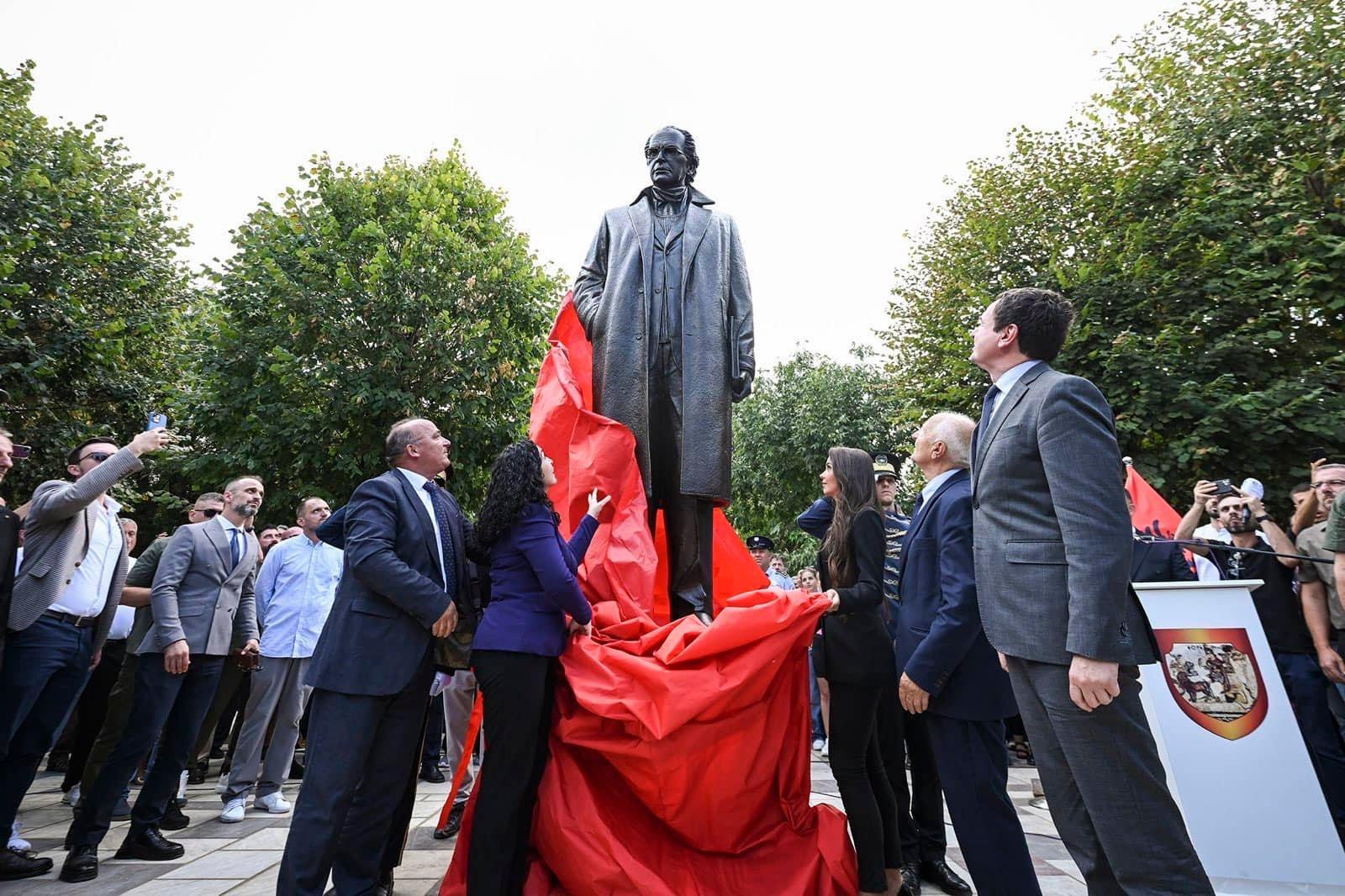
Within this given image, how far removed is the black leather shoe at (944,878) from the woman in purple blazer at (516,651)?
2.08m

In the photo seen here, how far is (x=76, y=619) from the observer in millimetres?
4461

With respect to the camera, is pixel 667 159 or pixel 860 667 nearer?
pixel 860 667

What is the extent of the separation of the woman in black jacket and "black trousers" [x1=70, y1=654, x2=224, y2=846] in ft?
11.5

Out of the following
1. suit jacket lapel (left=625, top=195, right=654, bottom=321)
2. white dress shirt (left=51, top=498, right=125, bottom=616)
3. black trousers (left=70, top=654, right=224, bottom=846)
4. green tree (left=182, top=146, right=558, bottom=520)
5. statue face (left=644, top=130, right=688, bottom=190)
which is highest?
green tree (left=182, top=146, right=558, bottom=520)

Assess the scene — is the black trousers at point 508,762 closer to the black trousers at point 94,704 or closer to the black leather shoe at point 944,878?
the black leather shoe at point 944,878

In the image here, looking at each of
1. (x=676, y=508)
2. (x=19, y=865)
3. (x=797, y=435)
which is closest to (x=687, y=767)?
(x=676, y=508)

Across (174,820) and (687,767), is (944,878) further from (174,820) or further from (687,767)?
(174,820)

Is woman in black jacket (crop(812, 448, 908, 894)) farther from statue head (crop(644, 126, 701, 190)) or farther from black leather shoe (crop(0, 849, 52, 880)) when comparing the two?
black leather shoe (crop(0, 849, 52, 880))

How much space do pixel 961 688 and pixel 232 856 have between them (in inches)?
155

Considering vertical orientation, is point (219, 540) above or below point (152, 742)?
above

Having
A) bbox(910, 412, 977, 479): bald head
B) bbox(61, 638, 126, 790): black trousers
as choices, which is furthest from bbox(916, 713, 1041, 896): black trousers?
bbox(61, 638, 126, 790): black trousers

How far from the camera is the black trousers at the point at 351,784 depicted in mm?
3104

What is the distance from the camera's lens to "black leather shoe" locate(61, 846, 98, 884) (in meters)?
3.99

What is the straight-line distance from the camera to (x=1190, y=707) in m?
4.18
